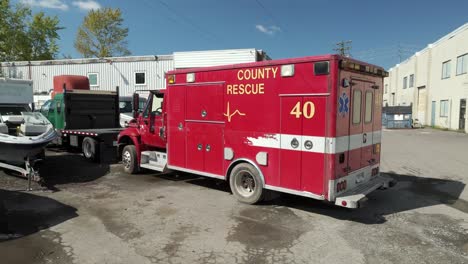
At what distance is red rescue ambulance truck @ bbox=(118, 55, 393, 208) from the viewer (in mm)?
5609

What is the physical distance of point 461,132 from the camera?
1024 inches

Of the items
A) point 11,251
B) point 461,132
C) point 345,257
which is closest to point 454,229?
point 345,257

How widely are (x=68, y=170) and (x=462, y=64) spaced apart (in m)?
28.8

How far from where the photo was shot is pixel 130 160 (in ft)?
31.3

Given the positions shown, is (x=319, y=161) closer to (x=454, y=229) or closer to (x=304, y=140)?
(x=304, y=140)

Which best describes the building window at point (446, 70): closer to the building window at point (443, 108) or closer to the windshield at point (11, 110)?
the building window at point (443, 108)

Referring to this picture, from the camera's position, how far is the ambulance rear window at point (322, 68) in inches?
214

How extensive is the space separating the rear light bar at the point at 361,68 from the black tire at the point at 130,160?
621cm

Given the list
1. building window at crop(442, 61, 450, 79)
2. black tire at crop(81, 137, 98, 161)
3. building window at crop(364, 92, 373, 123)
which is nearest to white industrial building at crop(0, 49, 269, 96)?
black tire at crop(81, 137, 98, 161)

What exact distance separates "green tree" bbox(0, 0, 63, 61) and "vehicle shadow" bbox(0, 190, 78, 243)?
38.3m

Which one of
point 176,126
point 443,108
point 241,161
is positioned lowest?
point 241,161

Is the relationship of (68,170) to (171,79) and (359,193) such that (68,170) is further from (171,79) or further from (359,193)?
(359,193)

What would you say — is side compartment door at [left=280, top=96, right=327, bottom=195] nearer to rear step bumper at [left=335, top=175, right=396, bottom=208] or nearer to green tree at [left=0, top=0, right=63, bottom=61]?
rear step bumper at [left=335, top=175, right=396, bottom=208]

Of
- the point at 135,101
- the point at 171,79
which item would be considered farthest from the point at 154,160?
the point at 171,79
